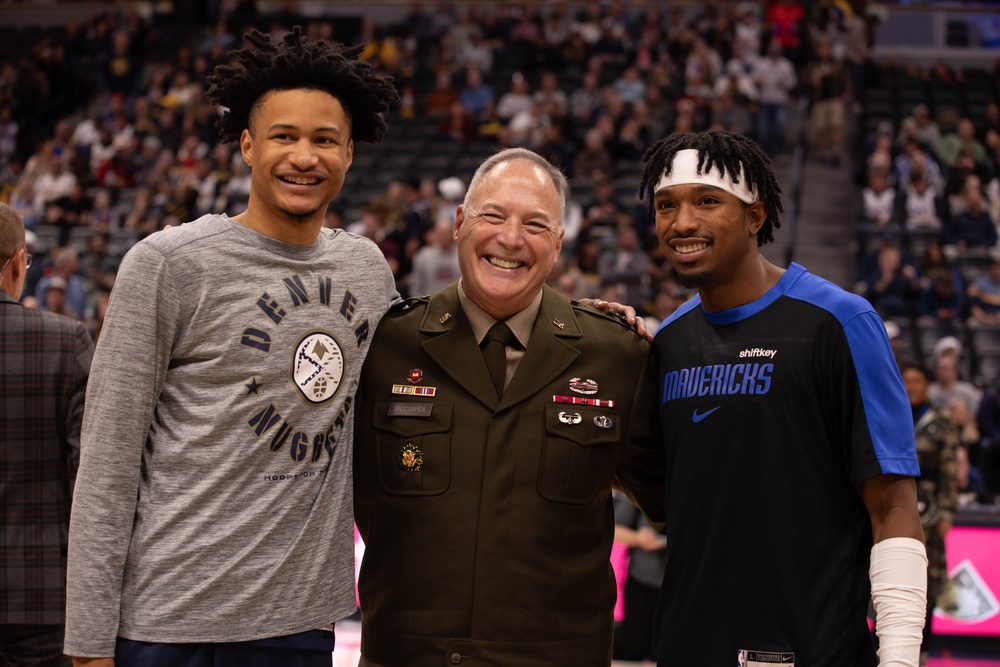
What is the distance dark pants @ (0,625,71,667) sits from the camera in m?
3.11

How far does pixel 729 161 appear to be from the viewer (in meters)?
2.83

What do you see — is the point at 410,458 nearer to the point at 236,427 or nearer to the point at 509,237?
the point at 236,427

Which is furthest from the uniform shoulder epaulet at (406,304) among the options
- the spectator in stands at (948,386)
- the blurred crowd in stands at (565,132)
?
the spectator in stands at (948,386)

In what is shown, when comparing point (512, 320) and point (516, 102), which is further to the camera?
point (516, 102)

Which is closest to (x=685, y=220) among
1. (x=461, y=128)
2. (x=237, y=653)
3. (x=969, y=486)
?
(x=237, y=653)

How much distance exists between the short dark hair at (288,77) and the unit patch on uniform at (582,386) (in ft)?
2.96

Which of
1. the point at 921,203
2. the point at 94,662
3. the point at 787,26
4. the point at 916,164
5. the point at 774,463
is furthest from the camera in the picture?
the point at 787,26

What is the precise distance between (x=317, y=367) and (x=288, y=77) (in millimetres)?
740

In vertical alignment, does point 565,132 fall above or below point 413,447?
above

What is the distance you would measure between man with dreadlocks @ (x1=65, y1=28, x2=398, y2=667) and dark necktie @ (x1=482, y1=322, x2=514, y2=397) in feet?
1.34

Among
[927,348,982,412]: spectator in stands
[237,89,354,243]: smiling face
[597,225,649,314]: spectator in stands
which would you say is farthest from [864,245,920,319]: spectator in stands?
[237,89,354,243]: smiling face

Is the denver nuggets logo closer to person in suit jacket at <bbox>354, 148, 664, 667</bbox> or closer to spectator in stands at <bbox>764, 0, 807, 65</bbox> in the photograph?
person in suit jacket at <bbox>354, 148, 664, 667</bbox>

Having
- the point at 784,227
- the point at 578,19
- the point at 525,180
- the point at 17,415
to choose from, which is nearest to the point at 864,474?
the point at 525,180

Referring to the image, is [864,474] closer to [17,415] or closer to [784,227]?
[17,415]
